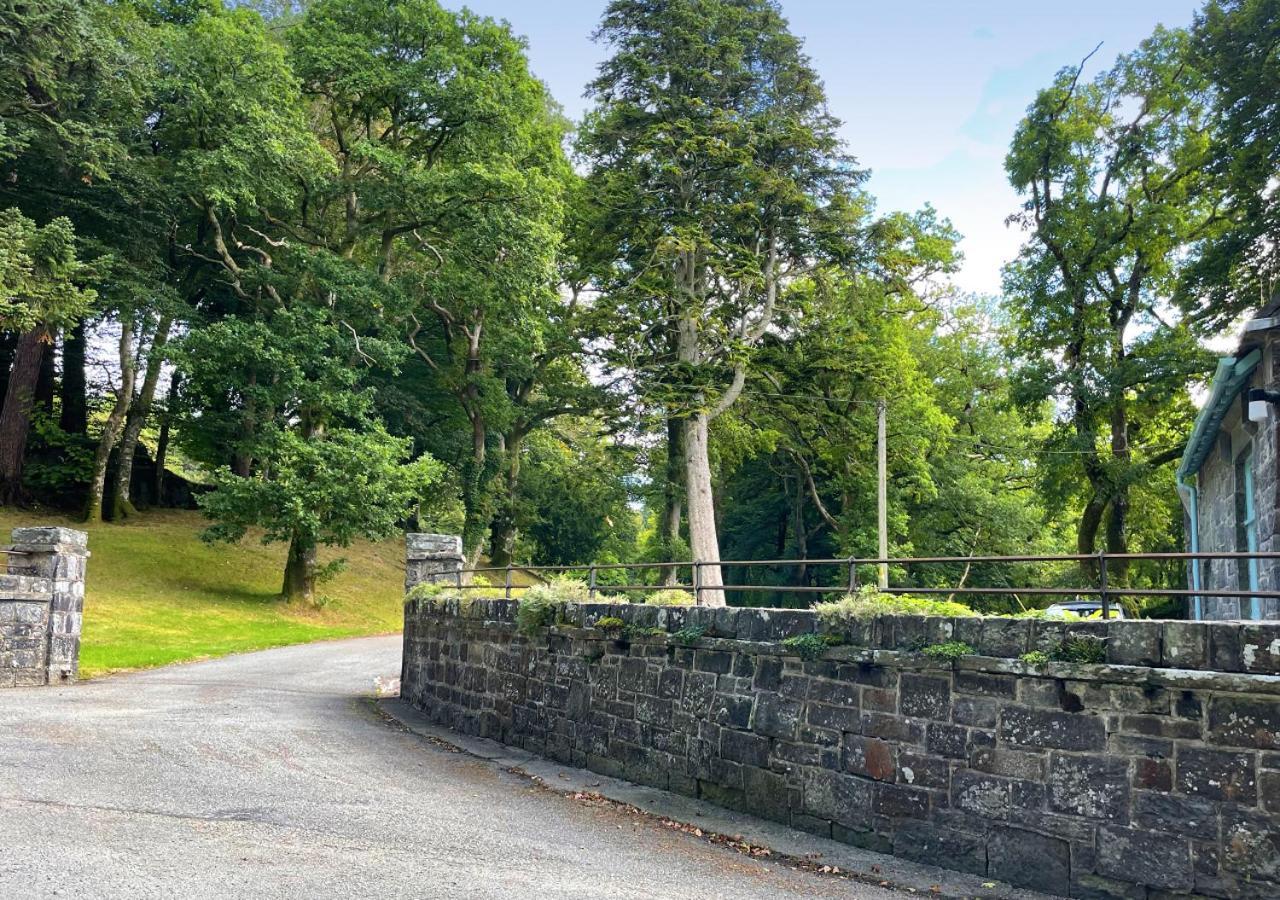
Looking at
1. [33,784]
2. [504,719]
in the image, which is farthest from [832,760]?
[33,784]

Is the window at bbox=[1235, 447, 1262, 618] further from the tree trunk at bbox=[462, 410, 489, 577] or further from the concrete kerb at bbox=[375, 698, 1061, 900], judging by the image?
the tree trunk at bbox=[462, 410, 489, 577]

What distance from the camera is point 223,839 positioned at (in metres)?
6.46

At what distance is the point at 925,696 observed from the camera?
21.2 ft

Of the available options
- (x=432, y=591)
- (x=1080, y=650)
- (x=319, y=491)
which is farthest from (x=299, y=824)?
(x=319, y=491)

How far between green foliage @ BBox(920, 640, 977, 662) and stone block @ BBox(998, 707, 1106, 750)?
1.43 ft

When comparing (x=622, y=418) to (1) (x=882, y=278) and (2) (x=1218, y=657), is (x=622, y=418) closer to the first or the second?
(1) (x=882, y=278)

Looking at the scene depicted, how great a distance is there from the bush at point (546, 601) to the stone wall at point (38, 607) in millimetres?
8471

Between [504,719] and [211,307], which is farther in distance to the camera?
[211,307]

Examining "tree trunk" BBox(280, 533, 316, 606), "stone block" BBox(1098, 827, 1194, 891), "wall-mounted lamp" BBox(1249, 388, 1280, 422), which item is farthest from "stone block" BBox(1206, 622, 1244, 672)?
"tree trunk" BBox(280, 533, 316, 606)

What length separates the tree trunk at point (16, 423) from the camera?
2983cm

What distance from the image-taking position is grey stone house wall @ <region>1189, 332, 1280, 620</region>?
9984 millimetres

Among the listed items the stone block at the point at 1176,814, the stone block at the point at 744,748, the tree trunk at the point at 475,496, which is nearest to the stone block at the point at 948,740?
the stone block at the point at 1176,814

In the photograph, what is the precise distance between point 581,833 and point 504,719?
4191 mm

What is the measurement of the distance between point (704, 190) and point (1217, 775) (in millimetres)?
21375
